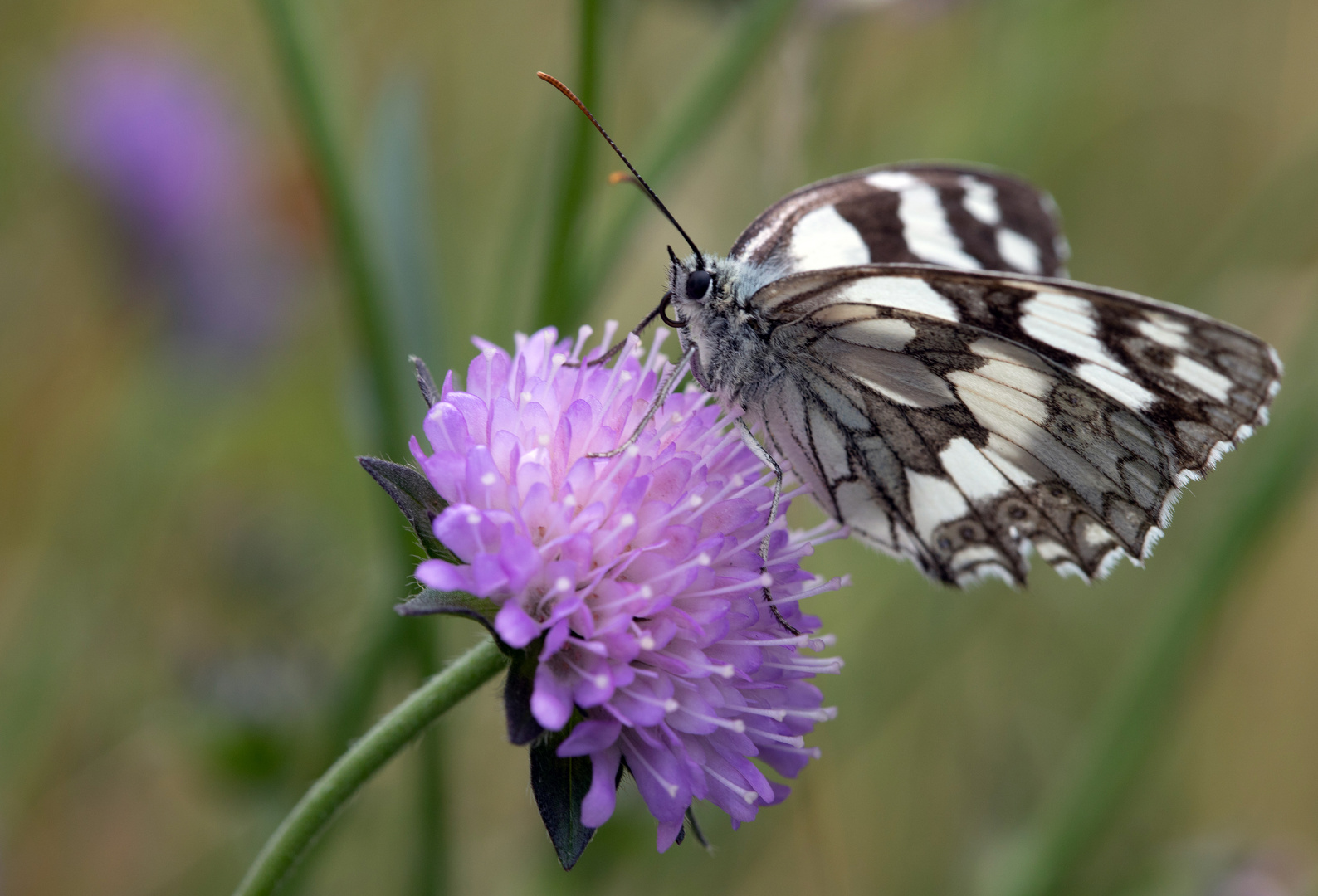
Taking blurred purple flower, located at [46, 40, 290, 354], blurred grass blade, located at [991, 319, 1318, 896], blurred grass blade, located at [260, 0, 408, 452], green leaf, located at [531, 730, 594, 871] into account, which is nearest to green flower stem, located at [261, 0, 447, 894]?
blurred grass blade, located at [260, 0, 408, 452]

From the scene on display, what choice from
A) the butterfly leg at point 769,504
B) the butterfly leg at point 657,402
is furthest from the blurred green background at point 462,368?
the butterfly leg at point 769,504

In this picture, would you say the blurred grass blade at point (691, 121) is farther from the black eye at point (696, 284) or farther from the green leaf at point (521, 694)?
the green leaf at point (521, 694)

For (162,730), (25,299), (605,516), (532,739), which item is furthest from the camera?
(25,299)

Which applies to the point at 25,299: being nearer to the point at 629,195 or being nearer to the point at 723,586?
the point at 629,195

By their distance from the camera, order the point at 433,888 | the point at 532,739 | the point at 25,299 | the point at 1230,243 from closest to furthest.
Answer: the point at 532,739 → the point at 433,888 → the point at 1230,243 → the point at 25,299

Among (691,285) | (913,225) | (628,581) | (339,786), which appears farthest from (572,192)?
(339,786)

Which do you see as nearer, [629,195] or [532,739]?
[532,739]

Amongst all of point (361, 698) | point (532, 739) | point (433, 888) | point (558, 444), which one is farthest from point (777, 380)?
point (433, 888)
